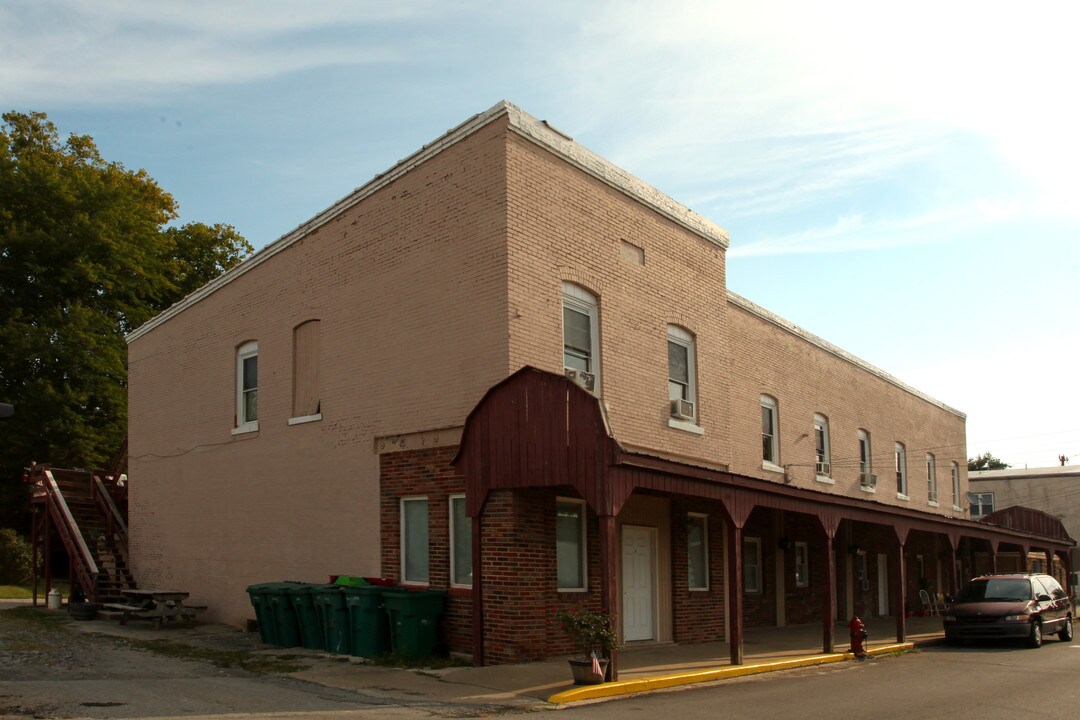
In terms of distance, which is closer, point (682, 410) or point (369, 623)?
point (369, 623)

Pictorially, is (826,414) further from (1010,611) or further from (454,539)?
(454,539)

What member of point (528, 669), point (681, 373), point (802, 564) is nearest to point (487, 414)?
point (528, 669)

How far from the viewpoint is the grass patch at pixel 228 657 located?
14.3m

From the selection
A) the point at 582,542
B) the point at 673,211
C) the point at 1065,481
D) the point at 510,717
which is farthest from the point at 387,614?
the point at 1065,481

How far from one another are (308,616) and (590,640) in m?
5.53

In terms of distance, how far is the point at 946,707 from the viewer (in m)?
11.8

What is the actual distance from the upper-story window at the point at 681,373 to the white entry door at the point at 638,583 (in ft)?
7.30

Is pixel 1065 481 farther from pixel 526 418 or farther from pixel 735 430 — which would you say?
pixel 526 418

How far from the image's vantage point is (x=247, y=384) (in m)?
20.3

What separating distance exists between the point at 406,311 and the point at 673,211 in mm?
5522

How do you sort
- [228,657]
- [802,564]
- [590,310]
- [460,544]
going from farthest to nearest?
1. [802,564]
2. [590,310]
3. [460,544]
4. [228,657]

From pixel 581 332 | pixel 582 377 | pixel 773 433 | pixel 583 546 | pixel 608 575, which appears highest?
pixel 581 332

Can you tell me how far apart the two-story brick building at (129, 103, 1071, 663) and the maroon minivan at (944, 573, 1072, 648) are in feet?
5.62

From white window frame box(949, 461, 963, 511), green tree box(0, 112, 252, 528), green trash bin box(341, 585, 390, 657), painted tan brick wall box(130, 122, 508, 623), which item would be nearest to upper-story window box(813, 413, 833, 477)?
white window frame box(949, 461, 963, 511)
